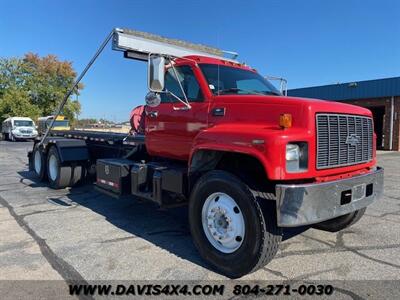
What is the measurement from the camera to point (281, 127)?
4035 mm

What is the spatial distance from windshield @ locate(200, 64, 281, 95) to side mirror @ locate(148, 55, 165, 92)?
0.68 m

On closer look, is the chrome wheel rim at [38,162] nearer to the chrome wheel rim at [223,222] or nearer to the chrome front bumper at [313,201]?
the chrome wheel rim at [223,222]

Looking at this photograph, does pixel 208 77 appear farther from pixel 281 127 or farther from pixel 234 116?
pixel 281 127

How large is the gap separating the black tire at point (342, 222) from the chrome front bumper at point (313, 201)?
1.17 metres

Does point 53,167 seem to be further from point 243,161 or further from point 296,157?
point 296,157

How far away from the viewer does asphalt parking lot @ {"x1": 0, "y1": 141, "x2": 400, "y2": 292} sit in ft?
13.8

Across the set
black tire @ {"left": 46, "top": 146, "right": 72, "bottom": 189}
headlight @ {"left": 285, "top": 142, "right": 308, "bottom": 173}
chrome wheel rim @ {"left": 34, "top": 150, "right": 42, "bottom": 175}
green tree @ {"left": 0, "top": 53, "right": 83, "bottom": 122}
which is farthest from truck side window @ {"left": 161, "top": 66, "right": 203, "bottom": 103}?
green tree @ {"left": 0, "top": 53, "right": 83, "bottom": 122}

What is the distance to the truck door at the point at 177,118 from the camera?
515cm

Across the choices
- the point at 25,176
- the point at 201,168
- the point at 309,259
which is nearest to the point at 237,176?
the point at 201,168

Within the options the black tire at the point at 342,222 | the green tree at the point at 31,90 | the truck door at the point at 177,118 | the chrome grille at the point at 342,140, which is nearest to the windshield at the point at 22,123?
the green tree at the point at 31,90

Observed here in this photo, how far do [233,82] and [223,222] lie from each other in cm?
208

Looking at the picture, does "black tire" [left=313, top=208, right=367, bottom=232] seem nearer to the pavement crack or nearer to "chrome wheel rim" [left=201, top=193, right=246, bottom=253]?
"chrome wheel rim" [left=201, top=193, right=246, bottom=253]

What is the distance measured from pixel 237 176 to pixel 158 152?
2073 mm

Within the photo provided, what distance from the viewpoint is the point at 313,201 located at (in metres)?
3.79
